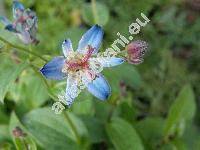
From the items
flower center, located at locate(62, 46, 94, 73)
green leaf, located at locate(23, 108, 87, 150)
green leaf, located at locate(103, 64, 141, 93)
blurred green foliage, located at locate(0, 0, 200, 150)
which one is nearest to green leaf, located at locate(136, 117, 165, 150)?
blurred green foliage, located at locate(0, 0, 200, 150)

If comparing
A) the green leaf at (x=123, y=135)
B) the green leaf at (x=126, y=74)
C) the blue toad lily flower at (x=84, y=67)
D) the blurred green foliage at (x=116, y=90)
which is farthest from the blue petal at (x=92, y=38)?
the green leaf at (x=126, y=74)

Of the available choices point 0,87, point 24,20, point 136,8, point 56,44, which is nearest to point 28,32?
point 24,20

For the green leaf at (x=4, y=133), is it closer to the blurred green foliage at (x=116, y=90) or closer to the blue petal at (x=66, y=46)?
the blurred green foliage at (x=116, y=90)

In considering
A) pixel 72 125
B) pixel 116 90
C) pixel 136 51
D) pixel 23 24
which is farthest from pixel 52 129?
pixel 136 51

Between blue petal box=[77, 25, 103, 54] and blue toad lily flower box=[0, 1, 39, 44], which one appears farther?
blue toad lily flower box=[0, 1, 39, 44]

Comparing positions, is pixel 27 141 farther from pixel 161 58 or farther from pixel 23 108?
pixel 161 58

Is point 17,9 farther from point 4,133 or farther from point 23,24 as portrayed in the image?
point 4,133

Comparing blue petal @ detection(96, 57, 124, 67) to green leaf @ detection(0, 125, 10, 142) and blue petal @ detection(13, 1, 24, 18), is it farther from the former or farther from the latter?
green leaf @ detection(0, 125, 10, 142)
